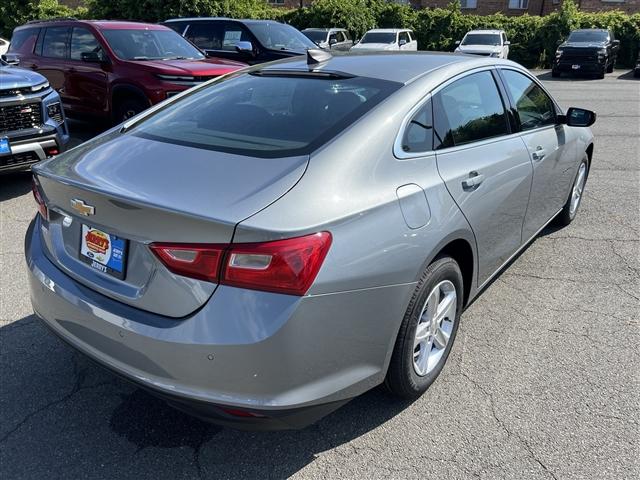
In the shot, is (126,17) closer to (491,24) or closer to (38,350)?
(491,24)

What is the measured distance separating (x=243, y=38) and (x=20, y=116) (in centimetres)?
638

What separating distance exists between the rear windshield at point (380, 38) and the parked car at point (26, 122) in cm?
1717

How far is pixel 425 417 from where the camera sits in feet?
8.81

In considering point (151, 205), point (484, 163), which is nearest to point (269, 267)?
point (151, 205)

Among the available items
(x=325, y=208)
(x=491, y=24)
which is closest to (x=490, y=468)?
(x=325, y=208)

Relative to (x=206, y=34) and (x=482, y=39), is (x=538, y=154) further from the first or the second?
(x=482, y=39)

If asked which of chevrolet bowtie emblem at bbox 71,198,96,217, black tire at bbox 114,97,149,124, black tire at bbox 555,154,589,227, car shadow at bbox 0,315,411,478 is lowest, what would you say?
car shadow at bbox 0,315,411,478

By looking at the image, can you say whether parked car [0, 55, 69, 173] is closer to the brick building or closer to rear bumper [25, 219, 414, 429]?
rear bumper [25, 219, 414, 429]

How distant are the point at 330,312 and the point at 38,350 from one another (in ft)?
6.62

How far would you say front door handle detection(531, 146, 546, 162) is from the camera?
11.9ft

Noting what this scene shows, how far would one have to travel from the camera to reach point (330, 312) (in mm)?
2020

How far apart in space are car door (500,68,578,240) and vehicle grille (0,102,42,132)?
180 inches

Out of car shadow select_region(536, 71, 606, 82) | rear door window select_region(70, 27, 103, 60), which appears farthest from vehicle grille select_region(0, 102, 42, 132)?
car shadow select_region(536, 71, 606, 82)

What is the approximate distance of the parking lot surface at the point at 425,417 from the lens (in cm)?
238
